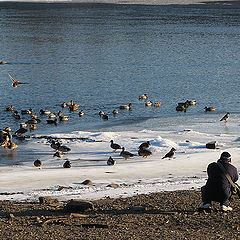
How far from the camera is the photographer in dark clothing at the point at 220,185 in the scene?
11109mm

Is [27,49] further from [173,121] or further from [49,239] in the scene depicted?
[49,239]

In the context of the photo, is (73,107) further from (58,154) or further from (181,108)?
(58,154)

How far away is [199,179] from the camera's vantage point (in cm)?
1602

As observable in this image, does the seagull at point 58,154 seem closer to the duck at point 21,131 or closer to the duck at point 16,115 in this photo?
the duck at point 21,131

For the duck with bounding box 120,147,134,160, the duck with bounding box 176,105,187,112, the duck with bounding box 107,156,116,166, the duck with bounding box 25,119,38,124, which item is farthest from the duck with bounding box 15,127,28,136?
the duck with bounding box 176,105,187,112

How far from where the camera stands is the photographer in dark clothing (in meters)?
11.1

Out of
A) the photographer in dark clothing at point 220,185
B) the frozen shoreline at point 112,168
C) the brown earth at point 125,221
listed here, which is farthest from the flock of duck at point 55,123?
the photographer in dark clothing at point 220,185

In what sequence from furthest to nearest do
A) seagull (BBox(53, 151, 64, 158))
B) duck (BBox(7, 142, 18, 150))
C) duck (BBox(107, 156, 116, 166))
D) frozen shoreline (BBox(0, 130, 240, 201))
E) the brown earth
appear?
1. duck (BBox(7, 142, 18, 150))
2. seagull (BBox(53, 151, 64, 158))
3. duck (BBox(107, 156, 116, 166))
4. frozen shoreline (BBox(0, 130, 240, 201))
5. the brown earth

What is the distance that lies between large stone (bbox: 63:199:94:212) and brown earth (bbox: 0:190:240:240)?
121 millimetres

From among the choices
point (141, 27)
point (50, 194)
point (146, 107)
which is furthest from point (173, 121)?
point (141, 27)

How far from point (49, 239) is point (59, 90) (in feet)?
94.3

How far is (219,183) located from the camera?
11109 mm

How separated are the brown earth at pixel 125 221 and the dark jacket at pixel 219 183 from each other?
33 centimetres

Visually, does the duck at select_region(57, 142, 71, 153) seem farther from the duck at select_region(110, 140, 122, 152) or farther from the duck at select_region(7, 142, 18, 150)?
the duck at select_region(7, 142, 18, 150)
